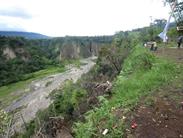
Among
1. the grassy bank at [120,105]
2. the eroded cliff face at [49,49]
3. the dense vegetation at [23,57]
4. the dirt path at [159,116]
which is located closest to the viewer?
the dirt path at [159,116]

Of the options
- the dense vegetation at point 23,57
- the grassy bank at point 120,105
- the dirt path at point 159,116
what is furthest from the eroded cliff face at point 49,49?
the dirt path at point 159,116

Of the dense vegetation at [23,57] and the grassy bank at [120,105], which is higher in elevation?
the grassy bank at [120,105]

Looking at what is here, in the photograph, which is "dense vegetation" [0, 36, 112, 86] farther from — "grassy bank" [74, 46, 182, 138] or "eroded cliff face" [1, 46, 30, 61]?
"grassy bank" [74, 46, 182, 138]

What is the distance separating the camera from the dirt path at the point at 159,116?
637cm

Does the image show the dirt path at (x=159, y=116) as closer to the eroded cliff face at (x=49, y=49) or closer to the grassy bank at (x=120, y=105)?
the grassy bank at (x=120, y=105)

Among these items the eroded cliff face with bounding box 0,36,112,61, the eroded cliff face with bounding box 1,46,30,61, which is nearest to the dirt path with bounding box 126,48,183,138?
the eroded cliff face with bounding box 0,36,112,61

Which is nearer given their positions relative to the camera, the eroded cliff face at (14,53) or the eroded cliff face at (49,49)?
the eroded cliff face at (14,53)

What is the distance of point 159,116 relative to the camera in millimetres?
7113

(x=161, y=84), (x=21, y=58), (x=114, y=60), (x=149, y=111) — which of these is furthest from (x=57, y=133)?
(x=21, y=58)

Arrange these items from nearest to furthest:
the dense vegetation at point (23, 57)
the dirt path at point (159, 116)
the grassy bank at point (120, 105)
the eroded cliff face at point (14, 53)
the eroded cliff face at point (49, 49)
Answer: the dirt path at point (159, 116) < the grassy bank at point (120, 105) < the dense vegetation at point (23, 57) < the eroded cliff face at point (14, 53) < the eroded cliff face at point (49, 49)

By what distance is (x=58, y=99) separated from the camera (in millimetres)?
21797

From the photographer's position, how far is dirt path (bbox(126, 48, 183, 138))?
637 cm

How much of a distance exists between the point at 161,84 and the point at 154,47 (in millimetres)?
15645

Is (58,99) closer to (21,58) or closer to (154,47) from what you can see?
(154,47)
